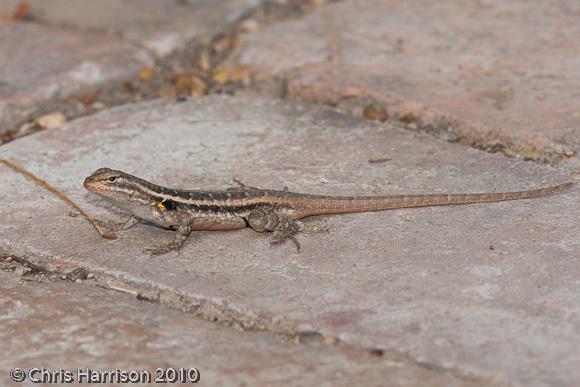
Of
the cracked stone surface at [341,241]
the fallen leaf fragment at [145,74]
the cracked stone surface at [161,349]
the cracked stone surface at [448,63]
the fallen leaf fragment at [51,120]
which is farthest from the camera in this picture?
the fallen leaf fragment at [145,74]

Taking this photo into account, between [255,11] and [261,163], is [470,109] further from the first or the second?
[255,11]

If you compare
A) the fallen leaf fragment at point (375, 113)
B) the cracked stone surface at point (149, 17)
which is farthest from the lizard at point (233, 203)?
the cracked stone surface at point (149, 17)

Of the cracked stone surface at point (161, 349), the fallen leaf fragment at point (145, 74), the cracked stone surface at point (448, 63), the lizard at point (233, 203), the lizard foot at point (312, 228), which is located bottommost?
the cracked stone surface at point (161, 349)

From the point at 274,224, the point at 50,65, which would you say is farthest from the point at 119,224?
the point at 50,65

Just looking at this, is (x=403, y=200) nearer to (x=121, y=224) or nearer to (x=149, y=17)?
(x=121, y=224)

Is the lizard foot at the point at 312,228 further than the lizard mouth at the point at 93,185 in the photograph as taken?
No

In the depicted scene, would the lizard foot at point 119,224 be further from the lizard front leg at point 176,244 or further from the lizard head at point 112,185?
the lizard front leg at point 176,244

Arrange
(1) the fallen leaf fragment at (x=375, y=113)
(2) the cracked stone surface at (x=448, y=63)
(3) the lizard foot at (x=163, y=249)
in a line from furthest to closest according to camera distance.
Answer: (1) the fallen leaf fragment at (x=375, y=113), (2) the cracked stone surface at (x=448, y=63), (3) the lizard foot at (x=163, y=249)

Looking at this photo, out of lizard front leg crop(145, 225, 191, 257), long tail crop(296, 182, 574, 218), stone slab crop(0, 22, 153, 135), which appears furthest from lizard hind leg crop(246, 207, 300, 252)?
stone slab crop(0, 22, 153, 135)
